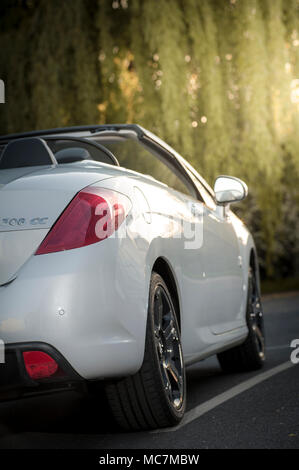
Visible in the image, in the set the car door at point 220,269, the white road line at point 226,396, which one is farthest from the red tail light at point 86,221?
the car door at point 220,269

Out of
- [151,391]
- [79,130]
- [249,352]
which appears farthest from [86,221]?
[249,352]

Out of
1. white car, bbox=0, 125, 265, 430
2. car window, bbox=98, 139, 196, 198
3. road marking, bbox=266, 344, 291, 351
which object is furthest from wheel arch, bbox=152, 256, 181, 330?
road marking, bbox=266, 344, 291, 351

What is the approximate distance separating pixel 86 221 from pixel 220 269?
201cm

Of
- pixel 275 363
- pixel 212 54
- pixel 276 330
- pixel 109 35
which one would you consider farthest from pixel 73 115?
pixel 275 363

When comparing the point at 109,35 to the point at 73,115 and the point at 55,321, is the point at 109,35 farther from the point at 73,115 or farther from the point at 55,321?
the point at 55,321

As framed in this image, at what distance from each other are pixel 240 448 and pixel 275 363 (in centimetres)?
331

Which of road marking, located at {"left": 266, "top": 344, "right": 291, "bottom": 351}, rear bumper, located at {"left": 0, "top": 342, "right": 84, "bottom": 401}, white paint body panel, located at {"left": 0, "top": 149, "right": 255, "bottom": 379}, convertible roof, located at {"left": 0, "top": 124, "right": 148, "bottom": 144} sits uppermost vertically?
convertible roof, located at {"left": 0, "top": 124, "right": 148, "bottom": 144}

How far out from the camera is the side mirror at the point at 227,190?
21.3ft

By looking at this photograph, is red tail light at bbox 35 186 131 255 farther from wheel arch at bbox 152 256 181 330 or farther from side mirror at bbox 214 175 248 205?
side mirror at bbox 214 175 248 205

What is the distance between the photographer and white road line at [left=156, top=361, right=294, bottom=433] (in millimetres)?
4826

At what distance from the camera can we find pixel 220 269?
19.7 feet

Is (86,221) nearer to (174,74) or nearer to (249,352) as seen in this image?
(249,352)

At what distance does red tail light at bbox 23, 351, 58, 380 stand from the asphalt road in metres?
0.51

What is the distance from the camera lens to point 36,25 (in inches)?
522
